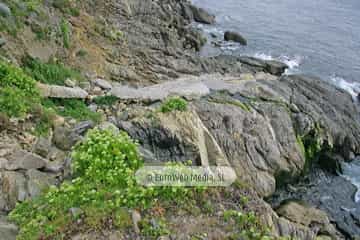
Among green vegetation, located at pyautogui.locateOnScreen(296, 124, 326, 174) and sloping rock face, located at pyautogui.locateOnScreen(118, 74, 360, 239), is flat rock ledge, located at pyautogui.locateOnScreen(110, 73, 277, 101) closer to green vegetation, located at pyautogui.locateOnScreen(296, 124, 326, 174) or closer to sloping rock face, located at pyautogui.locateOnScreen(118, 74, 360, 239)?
sloping rock face, located at pyautogui.locateOnScreen(118, 74, 360, 239)

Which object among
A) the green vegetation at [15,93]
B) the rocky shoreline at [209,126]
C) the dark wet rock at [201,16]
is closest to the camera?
the rocky shoreline at [209,126]

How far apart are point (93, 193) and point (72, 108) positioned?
7.49 meters

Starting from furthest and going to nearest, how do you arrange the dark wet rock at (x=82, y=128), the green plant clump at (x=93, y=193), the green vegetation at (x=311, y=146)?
1. the green vegetation at (x=311, y=146)
2. the dark wet rock at (x=82, y=128)
3. the green plant clump at (x=93, y=193)

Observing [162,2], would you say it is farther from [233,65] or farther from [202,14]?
[233,65]

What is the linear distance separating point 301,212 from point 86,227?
1207 cm

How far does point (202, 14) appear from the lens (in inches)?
1636

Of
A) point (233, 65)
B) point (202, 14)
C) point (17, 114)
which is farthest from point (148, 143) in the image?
point (202, 14)

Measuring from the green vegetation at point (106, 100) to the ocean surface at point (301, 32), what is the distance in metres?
18.7

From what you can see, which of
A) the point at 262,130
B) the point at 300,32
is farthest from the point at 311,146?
the point at 300,32

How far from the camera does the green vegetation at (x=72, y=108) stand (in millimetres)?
13656

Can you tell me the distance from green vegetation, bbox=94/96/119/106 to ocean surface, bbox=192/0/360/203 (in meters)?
18.4

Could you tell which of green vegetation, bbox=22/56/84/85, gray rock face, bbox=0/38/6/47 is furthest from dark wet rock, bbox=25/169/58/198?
gray rock face, bbox=0/38/6/47

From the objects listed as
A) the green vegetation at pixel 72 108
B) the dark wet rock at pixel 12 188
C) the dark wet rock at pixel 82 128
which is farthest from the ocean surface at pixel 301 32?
the dark wet rock at pixel 12 188

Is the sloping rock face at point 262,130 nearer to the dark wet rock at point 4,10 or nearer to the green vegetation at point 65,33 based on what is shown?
the green vegetation at point 65,33
